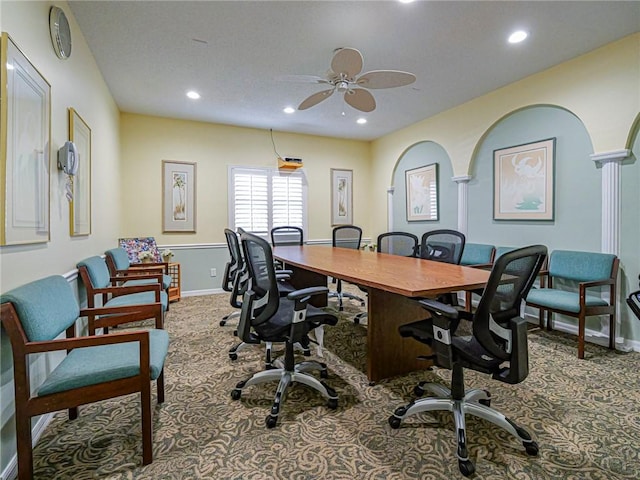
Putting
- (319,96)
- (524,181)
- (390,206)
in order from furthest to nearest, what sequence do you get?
(390,206) < (524,181) < (319,96)

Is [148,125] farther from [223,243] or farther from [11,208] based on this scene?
[11,208]

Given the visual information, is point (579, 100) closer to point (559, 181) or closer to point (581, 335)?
point (559, 181)

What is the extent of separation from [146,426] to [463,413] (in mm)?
1552

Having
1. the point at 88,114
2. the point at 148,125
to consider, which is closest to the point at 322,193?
the point at 148,125

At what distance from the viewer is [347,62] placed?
8.18 feet

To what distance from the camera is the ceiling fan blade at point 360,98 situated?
298 centimetres

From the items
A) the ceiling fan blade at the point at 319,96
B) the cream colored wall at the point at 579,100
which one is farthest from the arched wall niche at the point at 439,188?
the ceiling fan blade at the point at 319,96

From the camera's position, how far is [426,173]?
16.8 ft

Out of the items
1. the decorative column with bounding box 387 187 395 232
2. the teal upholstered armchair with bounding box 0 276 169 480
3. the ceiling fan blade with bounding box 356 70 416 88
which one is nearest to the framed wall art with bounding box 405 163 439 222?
the decorative column with bounding box 387 187 395 232

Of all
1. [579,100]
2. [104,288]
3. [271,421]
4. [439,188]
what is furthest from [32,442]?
[439,188]

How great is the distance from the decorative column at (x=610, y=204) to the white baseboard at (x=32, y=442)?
4333mm

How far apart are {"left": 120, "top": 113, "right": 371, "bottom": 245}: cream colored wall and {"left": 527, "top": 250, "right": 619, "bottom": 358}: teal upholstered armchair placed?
3.68 meters

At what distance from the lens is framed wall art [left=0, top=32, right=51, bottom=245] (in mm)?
1411

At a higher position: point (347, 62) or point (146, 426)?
point (347, 62)
